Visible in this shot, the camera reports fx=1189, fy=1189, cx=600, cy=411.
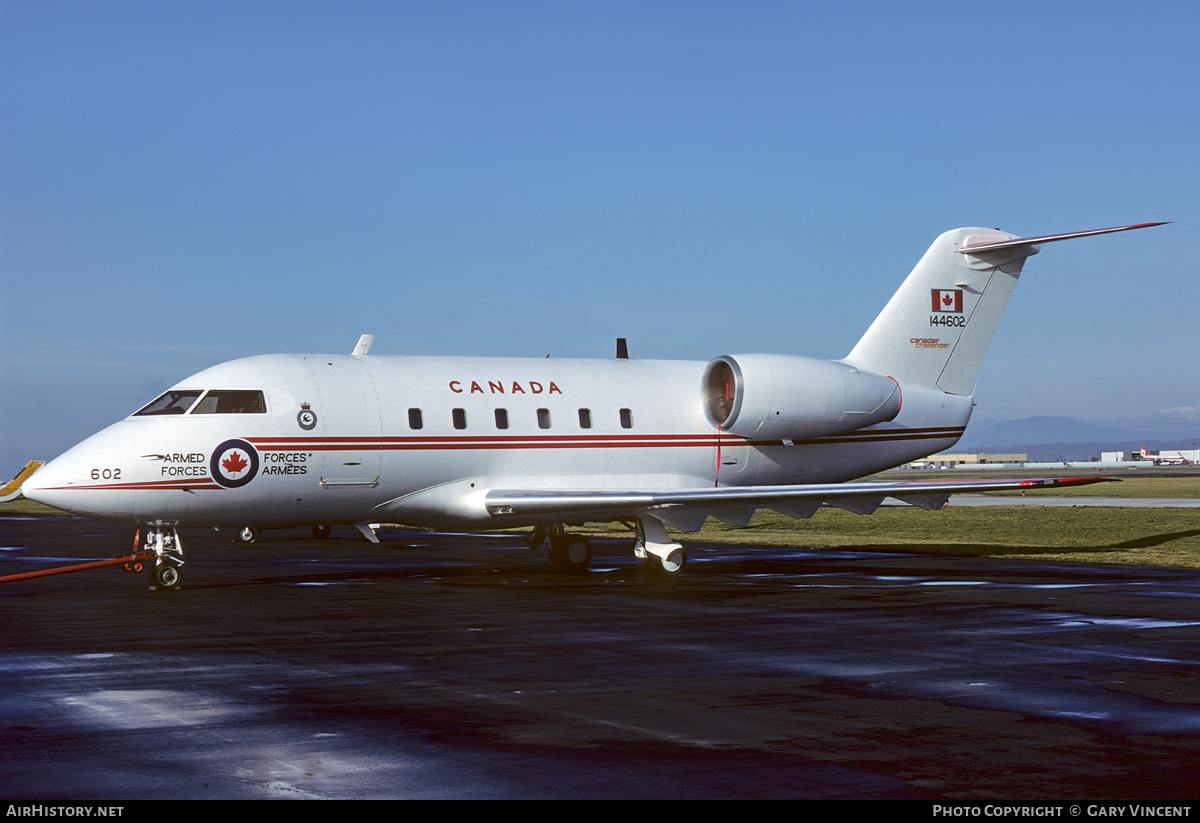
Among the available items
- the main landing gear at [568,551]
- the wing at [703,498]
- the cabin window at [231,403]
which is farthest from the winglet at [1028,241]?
the cabin window at [231,403]

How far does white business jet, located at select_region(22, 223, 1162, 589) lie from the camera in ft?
63.8

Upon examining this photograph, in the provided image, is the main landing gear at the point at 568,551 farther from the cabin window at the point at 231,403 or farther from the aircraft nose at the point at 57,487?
the aircraft nose at the point at 57,487

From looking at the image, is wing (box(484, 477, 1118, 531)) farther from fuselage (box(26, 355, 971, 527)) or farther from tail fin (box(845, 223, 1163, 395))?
tail fin (box(845, 223, 1163, 395))

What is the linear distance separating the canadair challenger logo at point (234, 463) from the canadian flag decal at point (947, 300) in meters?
14.7

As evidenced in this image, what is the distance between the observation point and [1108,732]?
8617 mm

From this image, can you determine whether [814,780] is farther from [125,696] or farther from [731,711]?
[125,696]

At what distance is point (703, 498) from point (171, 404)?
9183 millimetres

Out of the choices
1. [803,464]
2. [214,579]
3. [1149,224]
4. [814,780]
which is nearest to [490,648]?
[814,780]

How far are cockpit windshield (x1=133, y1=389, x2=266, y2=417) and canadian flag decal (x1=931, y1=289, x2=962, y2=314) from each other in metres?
14.4

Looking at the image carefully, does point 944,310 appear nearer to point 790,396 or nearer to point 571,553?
point 790,396

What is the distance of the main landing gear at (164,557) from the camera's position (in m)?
19.4

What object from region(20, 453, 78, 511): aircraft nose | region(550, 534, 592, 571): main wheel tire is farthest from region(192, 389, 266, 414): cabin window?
region(550, 534, 592, 571): main wheel tire

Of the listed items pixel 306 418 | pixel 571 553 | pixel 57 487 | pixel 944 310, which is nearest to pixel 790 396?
pixel 944 310
